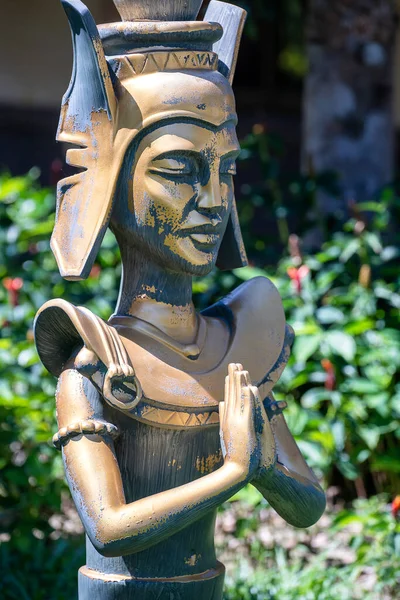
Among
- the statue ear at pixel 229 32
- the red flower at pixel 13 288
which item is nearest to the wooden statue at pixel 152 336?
the statue ear at pixel 229 32

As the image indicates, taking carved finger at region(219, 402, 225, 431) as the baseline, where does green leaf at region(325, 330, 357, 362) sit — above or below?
below

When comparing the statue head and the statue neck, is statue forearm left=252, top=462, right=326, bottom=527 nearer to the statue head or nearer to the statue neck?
the statue neck

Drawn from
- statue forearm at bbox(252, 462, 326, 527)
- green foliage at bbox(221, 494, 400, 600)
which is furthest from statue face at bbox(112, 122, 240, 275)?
green foliage at bbox(221, 494, 400, 600)

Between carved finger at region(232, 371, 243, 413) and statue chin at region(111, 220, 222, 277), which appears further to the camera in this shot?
statue chin at region(111, 220, 222, 277)

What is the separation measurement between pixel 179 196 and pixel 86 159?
8.4 inches

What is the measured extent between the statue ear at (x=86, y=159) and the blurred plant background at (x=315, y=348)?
166cm

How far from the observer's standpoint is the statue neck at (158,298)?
2199 mm

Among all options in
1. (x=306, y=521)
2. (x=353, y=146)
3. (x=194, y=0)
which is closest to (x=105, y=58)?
(x=194, y=0)

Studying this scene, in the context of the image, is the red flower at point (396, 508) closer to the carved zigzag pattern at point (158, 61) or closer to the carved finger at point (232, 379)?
the carved finger at point (232, 379)

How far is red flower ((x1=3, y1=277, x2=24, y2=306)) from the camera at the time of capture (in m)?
4.18

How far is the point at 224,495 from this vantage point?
1.97m

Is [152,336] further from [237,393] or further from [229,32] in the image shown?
[229,32]

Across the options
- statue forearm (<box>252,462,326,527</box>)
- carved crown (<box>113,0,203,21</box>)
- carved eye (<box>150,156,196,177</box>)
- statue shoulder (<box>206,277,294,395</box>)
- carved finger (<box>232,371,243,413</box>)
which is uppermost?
carved crown (<box>113,0,203,21</box>)

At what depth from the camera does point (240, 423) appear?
199cm
